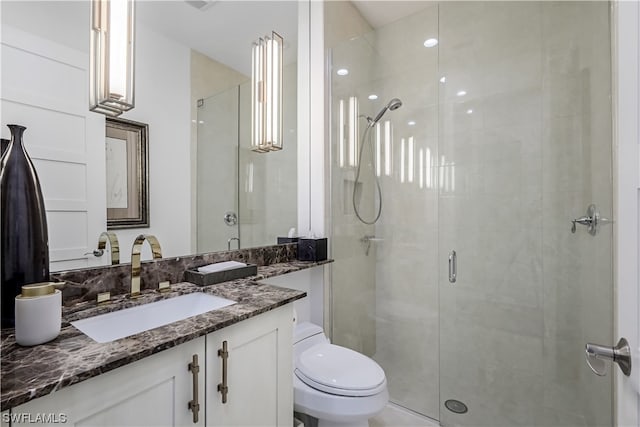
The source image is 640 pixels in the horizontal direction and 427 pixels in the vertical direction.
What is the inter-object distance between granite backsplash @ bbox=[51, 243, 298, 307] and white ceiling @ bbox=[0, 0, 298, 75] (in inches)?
30.3

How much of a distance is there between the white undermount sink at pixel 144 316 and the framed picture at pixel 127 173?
339mm

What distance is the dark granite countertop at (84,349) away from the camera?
1.80 feet

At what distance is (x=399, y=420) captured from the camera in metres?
1.85

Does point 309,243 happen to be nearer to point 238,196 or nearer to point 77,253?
point 238,196

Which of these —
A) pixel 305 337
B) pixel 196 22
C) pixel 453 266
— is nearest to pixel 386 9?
pixel 196 22

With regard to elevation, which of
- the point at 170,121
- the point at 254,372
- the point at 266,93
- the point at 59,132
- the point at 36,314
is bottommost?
the point at 254,372

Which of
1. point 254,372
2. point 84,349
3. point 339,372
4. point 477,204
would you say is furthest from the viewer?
point 477,204

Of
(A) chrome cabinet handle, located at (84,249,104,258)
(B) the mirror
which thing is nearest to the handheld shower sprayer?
(B) the mirror

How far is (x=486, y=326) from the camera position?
1.87 m

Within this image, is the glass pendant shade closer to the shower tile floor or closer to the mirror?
the mirror

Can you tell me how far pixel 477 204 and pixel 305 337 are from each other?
→ 1.34m

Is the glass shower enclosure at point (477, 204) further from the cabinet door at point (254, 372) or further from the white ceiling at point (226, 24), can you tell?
the cabinet door at point (254, 372)

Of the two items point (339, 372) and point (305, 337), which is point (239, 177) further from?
point (339, 372)

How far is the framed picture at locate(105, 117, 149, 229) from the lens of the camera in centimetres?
111
